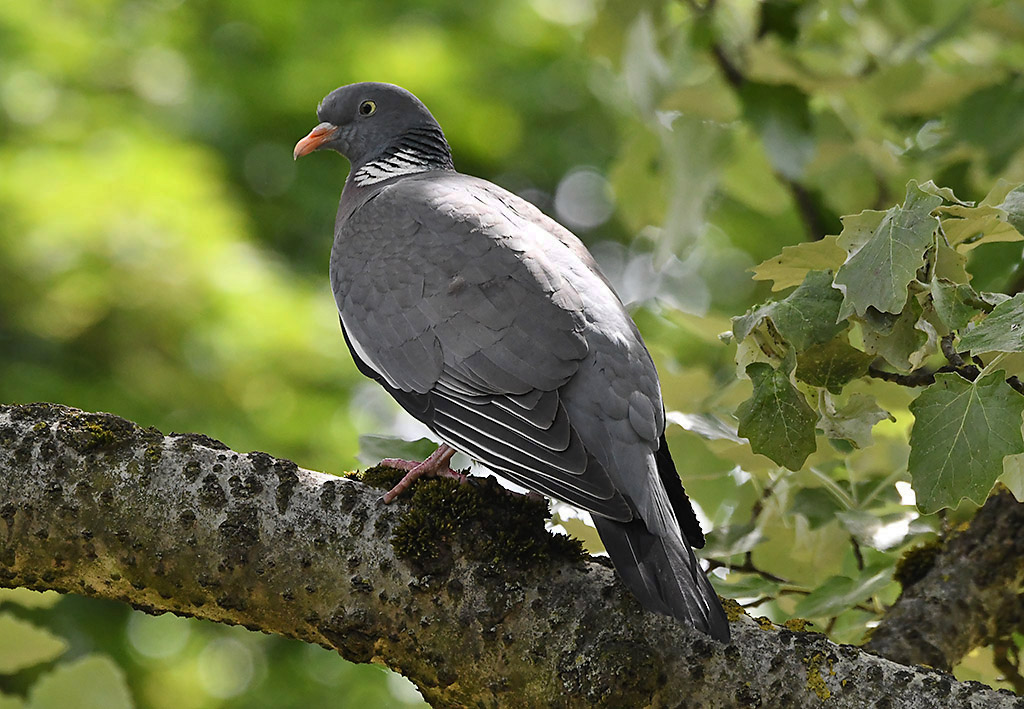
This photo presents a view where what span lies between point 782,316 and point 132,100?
17.6ft

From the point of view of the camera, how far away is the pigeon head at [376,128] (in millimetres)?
2674

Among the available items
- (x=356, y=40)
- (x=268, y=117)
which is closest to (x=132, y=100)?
(x=268, y=117)

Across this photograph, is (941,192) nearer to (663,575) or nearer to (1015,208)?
(1015,208)

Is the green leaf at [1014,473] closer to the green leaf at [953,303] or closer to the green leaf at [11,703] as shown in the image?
the green leaf at [953,303]

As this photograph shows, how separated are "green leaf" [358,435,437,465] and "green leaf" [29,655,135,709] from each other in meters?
0.50

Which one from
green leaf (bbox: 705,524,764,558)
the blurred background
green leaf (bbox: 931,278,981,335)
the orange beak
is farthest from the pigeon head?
green leaf (bbox: 931,278,981,335)

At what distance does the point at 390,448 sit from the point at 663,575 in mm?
603

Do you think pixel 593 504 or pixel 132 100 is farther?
pixel 132 100

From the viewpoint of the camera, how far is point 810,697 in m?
1.30

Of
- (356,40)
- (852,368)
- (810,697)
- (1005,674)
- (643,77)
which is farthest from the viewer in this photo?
(356,40)

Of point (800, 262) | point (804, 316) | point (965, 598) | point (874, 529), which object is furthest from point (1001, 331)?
point (965, 598)

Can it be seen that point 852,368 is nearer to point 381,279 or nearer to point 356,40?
point 381,279

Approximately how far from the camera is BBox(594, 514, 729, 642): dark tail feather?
1331mm

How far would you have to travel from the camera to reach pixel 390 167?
8.44 ft
